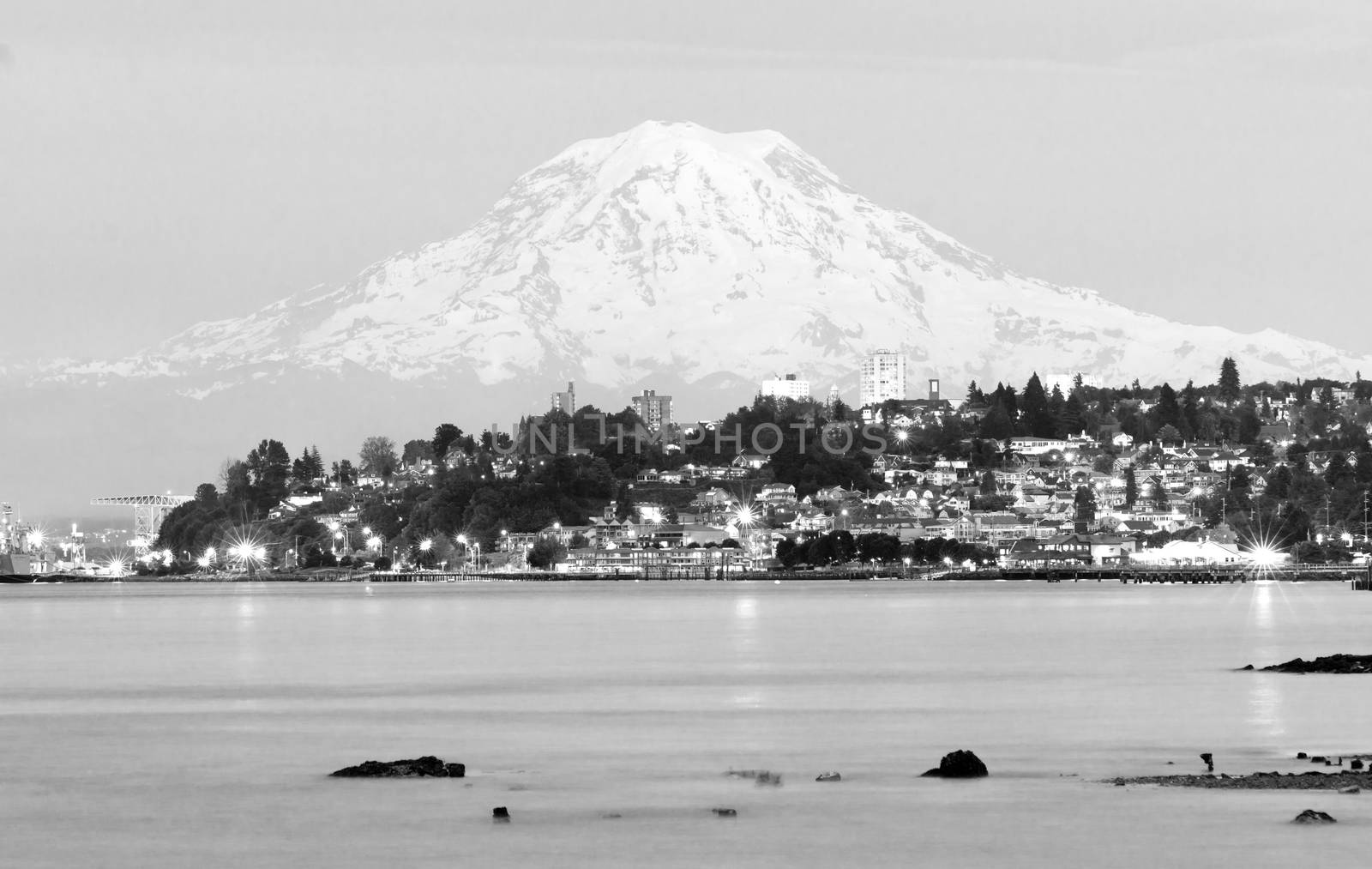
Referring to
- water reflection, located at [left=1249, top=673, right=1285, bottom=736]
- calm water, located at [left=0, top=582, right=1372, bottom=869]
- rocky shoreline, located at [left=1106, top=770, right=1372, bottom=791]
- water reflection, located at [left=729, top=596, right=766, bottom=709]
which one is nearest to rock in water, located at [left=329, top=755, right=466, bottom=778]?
calm water, located at [left=0, top=582, right=1372, bottom=869]

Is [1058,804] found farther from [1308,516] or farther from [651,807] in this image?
[1308,516]

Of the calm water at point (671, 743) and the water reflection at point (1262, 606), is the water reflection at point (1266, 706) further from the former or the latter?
the water reflection at point (1262, 606)

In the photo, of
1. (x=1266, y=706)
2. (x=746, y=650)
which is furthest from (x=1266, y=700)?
(x=746, y=650)

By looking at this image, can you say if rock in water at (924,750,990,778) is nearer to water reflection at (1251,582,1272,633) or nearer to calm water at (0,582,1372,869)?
calm water at (0,582,1372,869)

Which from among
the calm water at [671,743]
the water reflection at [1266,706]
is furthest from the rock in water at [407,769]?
the water reflection at [1266,706]

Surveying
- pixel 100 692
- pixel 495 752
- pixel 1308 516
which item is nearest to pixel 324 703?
pixel 100 692

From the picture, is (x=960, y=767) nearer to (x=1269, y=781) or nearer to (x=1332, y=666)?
(x=1269, y=781)
